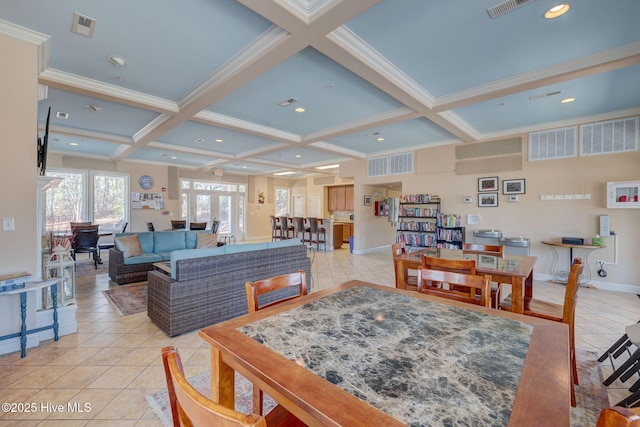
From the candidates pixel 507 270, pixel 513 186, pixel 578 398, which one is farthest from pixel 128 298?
pixel 513 186

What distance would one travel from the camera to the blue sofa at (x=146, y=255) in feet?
15.0

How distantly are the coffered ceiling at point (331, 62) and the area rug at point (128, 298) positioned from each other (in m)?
2.80

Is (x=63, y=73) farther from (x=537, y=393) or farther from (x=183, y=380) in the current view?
(x=537, y=393)

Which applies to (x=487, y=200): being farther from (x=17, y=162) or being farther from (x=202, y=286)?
(x=17, y=162)

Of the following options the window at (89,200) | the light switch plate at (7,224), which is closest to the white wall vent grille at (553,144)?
the light switch plate at (7,224)

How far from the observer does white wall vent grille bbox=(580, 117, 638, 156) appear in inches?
173

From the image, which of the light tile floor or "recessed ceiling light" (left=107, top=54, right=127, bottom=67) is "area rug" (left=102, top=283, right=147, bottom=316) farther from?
"recessed ceiling light" (left=107, top=54, right=127, bottom=67)

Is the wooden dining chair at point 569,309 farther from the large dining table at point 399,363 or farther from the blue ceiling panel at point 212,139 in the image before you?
the blue ceiling panel at point 212,139

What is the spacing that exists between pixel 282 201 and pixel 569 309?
11.5m

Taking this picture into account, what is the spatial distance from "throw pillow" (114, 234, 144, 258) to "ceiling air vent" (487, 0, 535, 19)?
582 centimetres

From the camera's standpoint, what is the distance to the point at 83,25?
246 centimetres

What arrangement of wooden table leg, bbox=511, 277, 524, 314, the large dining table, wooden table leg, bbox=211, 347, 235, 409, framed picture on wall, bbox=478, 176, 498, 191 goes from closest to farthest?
the large dining table → wooden table leg, bbox=211, 347, 235, 409 → wooden table leg, bbox=511, 277, 524, 314 → framed picture on wall, bbox=478, 176, 498, 191

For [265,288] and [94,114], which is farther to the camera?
[94,114]

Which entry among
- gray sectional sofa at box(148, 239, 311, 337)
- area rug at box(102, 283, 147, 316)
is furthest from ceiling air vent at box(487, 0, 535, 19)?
area rug at box(102, 283, 147, 316)
